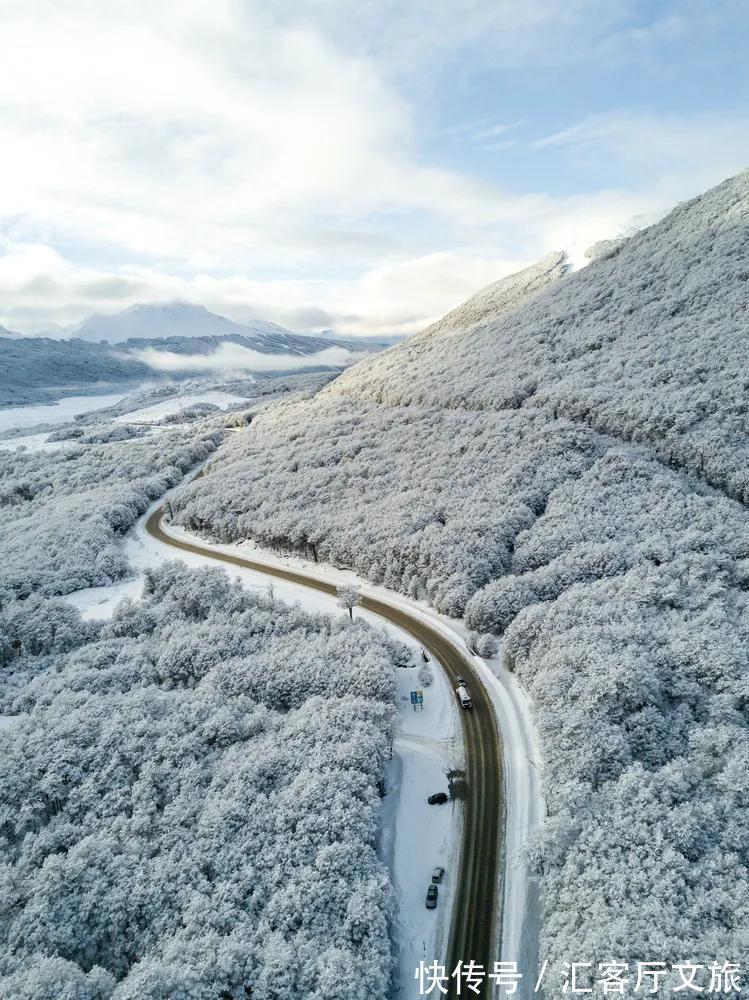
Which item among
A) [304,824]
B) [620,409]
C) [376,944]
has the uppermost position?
[620,409]

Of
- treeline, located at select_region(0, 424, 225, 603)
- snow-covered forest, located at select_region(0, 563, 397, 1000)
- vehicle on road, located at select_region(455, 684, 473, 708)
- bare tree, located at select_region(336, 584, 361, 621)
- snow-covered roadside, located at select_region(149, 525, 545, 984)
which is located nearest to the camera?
snow-covered forest, located at select_region(0, 563, 397, 1000)

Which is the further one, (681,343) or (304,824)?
(681,343)

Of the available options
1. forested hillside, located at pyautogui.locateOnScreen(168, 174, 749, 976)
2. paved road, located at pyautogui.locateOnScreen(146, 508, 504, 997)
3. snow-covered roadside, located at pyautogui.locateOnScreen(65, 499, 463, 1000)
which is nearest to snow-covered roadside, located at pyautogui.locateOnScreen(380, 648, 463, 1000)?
snow-covered roadside, located at pyautogui.locateOnScreen(65, 499, 463, 1000)

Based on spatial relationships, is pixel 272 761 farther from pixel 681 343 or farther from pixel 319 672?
pixel 681 343

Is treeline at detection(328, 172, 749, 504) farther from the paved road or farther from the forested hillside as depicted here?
the paved road

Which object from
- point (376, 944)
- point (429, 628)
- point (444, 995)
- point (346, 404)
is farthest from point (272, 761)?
point (346, 404)

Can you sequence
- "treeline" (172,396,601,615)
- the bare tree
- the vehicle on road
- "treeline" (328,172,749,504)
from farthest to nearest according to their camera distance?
"treeline" (328,172,749,504), "treeline" (172,396,601,615), the bare tree, the vehicle on road
